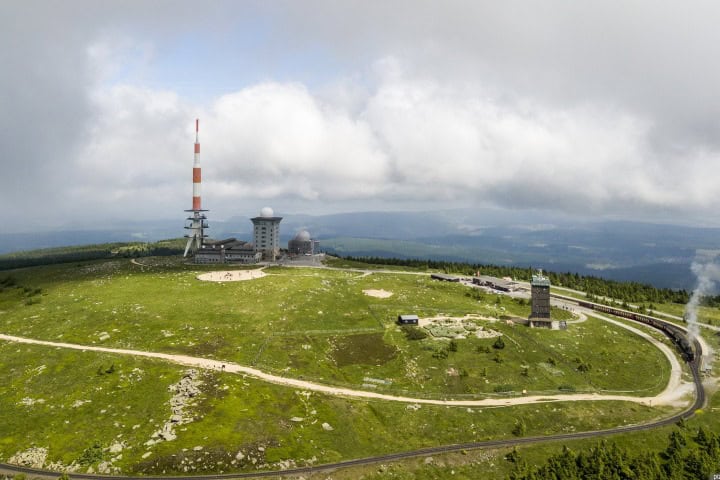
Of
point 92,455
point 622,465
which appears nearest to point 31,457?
point 92,455

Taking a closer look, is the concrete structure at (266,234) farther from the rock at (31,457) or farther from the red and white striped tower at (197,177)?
the rock at (31,457)

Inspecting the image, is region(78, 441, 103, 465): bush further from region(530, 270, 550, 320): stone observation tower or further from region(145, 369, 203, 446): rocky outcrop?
region(530, 270, 550, 320): stone observation tower

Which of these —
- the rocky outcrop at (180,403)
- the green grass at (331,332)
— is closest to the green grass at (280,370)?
the green grass at (331,332)

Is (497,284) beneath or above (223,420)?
above

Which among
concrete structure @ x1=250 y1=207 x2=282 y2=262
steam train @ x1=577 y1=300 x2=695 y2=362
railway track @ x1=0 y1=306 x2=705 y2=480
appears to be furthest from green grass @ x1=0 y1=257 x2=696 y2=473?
concrete structure @ x1=250 y1=207 x2=282 y2=262

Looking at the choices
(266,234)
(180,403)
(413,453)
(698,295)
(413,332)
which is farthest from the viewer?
(266,234)

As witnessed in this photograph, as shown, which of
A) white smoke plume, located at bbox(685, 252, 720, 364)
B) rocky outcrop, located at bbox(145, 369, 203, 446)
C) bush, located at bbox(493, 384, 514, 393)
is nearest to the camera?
rocky outcrop, located at bbox(145, 369, 203, 446)

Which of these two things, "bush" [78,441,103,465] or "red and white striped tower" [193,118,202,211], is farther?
"red and white striped tower" [193,118,202,211]

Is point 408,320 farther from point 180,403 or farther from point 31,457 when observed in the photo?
point 31,457

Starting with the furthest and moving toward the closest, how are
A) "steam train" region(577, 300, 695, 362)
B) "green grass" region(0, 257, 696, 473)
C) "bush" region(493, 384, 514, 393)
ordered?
"steam train" region(577, 300, 695, 362) → "bush" region(493, 384, 514, 393) → "green grass" region(0, 257, 696, 473)

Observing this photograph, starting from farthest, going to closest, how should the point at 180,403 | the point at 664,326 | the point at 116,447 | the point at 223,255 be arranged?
1. the point at 223,255
2. the point at 664,326
3. the point at 180,403
4. the point at 116,447
